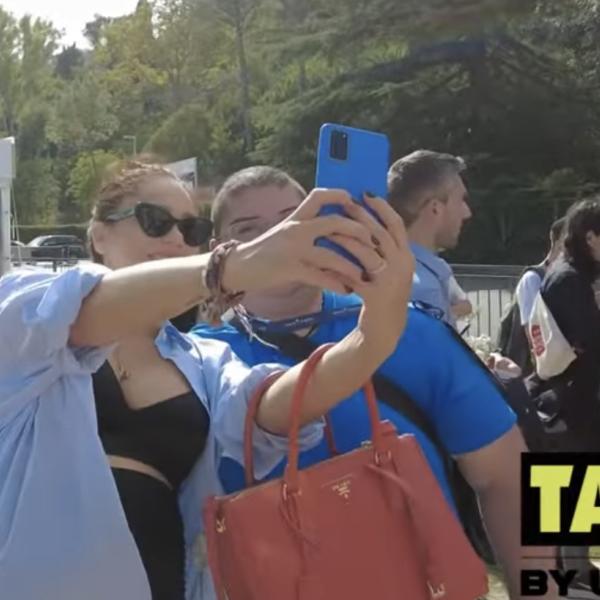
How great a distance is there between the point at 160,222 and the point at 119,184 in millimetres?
134

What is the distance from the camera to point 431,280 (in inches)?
142

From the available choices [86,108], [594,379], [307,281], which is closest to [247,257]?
[307,281]

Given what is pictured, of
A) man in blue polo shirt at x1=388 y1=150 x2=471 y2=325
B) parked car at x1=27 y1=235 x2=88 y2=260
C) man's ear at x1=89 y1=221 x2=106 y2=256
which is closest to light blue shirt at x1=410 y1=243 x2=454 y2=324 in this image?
man in blue polo shirt at x1=388 y1=150 x2=471 y2=325

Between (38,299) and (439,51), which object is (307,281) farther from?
(439,51)

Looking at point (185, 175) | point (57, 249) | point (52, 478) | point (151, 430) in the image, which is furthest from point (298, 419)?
point (57, 249)

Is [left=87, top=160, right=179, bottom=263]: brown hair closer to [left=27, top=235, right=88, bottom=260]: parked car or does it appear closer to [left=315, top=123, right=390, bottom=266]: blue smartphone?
[left=315, top=123, right=390, bottom=266]: blue smartphone

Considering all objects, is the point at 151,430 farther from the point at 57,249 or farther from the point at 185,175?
the point at 57,249

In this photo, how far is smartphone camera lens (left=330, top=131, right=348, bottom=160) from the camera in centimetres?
166

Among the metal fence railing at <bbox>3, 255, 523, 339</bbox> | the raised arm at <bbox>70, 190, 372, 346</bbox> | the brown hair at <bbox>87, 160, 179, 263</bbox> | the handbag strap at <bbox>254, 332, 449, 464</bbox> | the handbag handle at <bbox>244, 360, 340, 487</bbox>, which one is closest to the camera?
the raised arm at <bbox>70, 190, 372, 346</bbox>

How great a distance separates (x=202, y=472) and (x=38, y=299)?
0.53 metres

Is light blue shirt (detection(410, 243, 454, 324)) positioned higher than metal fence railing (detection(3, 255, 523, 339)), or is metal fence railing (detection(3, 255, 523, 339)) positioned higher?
light blue shirt (detection(410, 243, 454, 324))

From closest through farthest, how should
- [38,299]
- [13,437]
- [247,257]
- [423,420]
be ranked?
[247,257] < [38,299] < [13,437] < [423,420]

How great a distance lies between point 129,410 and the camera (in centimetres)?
196

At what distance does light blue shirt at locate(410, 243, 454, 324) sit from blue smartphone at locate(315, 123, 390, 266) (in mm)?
1678
